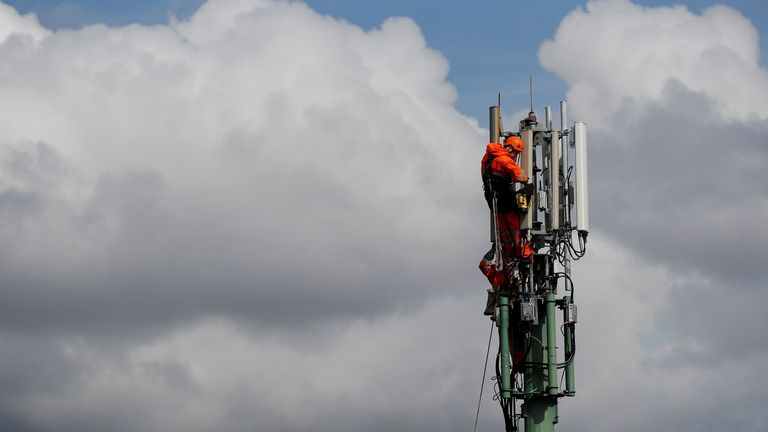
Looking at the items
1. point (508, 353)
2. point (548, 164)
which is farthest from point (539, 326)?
point (548, 164)

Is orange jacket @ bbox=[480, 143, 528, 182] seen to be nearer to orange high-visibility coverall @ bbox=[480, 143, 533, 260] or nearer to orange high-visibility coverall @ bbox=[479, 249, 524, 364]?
orange high-visibility coverall @ bbox=[480, 143, 533, 260]

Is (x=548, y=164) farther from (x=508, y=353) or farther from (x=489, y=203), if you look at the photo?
(x=508, y=353)

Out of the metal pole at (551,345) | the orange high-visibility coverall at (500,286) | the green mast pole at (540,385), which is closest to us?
the metal pole at (551,345)

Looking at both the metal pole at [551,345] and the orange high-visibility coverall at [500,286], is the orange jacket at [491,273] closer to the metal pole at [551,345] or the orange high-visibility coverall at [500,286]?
the orange high-visibility coverall at [500,286]

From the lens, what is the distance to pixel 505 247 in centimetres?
5756

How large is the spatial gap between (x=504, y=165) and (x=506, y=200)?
1167 millimetres

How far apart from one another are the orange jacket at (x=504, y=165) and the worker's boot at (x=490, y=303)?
11.5 ft

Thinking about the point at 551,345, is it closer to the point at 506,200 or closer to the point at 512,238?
the point at 512,238

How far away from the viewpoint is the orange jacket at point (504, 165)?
186 ft

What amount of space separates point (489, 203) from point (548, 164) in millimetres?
2084

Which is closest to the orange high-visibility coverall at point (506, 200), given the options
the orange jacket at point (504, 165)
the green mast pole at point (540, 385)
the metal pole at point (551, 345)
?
the orange jacket at point (504, 165)

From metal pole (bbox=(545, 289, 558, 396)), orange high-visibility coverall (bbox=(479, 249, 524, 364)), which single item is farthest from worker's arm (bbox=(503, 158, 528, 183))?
metal pole (bbox=(545, 289, 558, 396))

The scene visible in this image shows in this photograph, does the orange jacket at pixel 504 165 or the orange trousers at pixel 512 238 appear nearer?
the orange jacket at pixel 504 165

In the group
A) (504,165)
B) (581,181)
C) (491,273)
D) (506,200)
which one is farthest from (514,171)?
(491,273)
